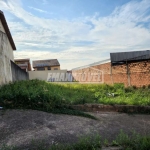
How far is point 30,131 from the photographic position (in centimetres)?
334

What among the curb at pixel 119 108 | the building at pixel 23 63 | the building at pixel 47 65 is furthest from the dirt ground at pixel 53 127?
the building at pixel 47 65

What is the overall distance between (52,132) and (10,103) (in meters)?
2.16

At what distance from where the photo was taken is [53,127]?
3629mm

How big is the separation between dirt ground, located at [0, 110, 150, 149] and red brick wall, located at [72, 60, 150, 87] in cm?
642

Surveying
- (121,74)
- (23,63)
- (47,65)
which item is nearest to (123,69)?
(121,74)

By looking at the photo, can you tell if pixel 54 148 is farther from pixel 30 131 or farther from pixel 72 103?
pixel 72 103

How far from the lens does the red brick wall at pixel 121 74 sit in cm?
1085

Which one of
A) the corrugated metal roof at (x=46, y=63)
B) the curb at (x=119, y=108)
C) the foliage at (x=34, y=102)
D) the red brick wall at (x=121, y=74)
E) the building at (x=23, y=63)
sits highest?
the corrugated metal roof at (x=46, y=63)

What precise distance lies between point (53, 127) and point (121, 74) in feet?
31.3

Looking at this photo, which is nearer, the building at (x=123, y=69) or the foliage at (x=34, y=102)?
the foliage at (x=34, y=102)

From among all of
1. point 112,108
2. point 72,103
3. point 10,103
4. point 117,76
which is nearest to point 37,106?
point 10,103

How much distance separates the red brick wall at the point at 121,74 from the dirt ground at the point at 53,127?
253 inches

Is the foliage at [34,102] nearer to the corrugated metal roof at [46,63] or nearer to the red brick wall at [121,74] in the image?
the red brick wall at [121,74]

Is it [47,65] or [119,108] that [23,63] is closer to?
[47,65]
